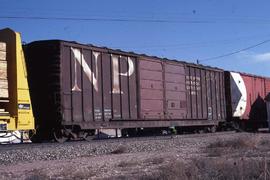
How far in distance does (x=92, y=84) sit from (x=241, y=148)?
745cm

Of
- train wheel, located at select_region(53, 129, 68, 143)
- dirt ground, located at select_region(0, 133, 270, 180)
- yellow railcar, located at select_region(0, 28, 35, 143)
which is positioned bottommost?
dirt ground, located at select_region(0, 133, 270, 180)

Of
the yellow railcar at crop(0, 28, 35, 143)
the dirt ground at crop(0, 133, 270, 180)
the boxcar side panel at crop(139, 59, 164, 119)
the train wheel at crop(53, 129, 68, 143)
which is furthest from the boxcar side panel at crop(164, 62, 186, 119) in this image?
the yellow railcar at crop(0, 28, 35, 143)

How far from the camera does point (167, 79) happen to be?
25219mm

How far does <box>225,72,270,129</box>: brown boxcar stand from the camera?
3183 cm

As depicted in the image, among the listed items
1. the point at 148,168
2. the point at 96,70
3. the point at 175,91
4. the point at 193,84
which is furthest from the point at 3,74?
the point at 193,84

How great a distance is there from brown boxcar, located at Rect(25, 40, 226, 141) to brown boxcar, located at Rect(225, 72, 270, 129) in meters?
4.90

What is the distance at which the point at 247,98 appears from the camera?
109 ft

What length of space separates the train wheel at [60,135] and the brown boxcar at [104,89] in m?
0.13

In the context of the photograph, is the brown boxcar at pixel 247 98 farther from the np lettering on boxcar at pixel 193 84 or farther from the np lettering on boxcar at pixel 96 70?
the np lettering on boxcar at pixel 96 70

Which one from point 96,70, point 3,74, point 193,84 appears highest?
point 96,70

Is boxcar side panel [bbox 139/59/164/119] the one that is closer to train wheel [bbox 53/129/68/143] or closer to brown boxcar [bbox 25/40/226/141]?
brown boxcar [bbox 25/40/226/141]

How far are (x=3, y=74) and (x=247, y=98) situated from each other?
22.4 m

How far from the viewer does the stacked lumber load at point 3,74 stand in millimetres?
13758

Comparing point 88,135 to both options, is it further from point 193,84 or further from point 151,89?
point 193,84
